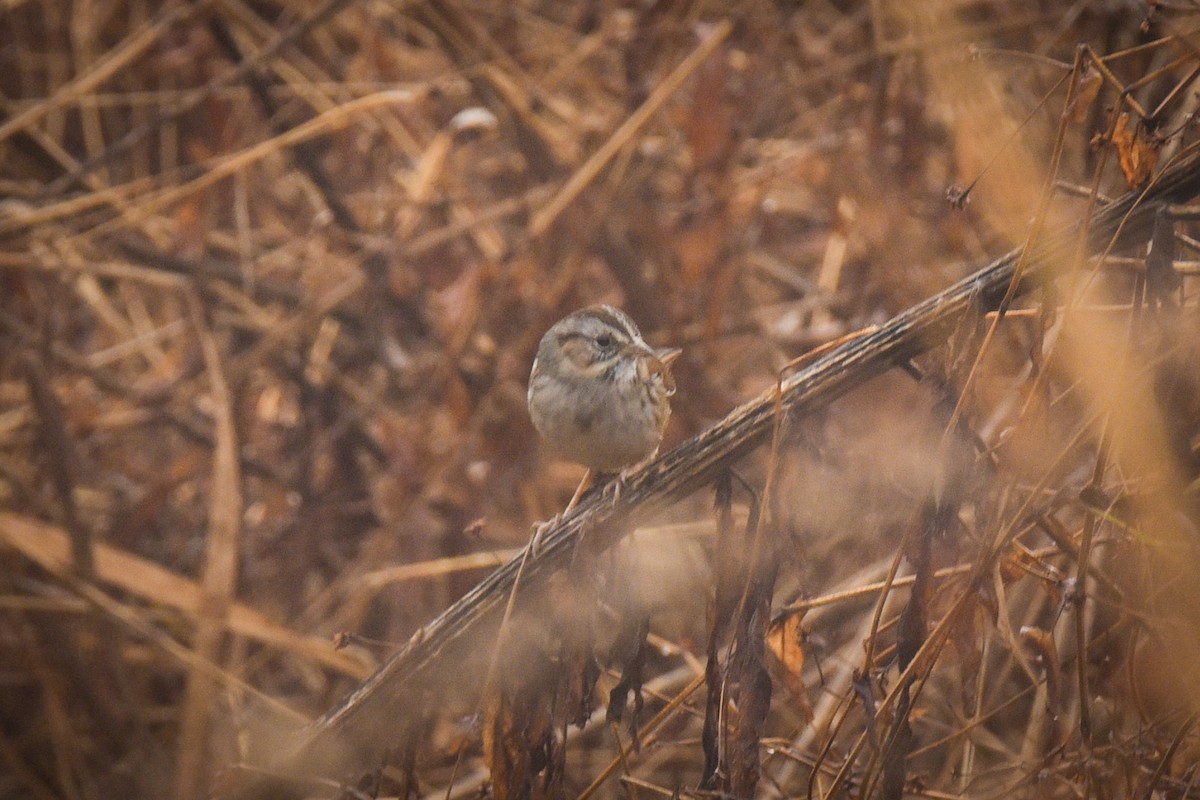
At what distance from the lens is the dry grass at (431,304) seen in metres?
3.80

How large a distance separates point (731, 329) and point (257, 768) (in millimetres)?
2762

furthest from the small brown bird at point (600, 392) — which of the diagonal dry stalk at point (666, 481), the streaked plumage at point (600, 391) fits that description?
the diagonal dry stalk at point (666, 481)

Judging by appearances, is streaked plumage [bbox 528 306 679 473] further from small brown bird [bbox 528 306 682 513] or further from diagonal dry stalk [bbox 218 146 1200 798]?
diagonal dry stalk [bbox 218 146 1200 798]

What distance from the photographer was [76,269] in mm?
4465

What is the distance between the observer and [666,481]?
215cm

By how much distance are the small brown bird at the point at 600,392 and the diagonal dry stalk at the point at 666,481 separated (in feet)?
0.99

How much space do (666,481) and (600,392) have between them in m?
0.66

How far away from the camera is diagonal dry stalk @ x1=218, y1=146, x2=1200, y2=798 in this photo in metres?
1.86

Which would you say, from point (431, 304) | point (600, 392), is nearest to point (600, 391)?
point (600, 392)

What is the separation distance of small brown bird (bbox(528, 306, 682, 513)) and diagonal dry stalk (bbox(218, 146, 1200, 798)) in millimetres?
302

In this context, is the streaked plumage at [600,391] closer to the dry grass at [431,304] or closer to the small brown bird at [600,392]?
the small brown bird at [600,392]

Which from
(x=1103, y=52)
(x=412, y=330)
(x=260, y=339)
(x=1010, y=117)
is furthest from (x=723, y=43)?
(x=260, y=339)

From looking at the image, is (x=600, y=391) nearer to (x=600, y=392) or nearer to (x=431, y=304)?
(x=600, y=392)

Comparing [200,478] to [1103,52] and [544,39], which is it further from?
[1103,52]
